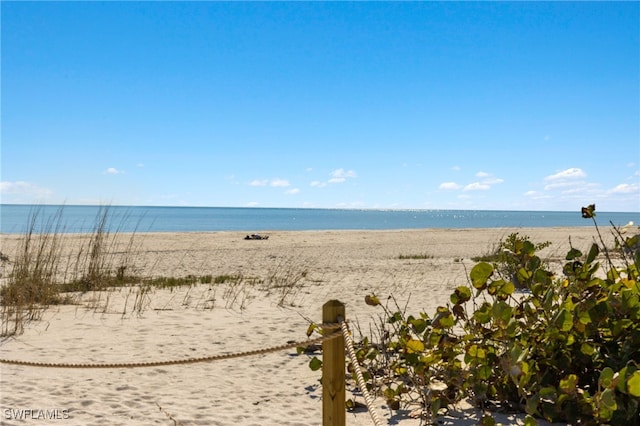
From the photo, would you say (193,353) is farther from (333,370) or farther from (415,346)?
(333,370)

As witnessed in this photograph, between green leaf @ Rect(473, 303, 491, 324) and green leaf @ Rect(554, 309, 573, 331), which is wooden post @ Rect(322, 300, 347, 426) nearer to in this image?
green leaf @ Rect(473, 303, 491, 324)

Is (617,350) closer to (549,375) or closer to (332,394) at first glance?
(549,375)

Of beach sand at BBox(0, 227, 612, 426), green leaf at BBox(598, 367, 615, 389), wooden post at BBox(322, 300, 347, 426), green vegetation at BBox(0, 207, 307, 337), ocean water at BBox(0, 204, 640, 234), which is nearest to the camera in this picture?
green leaf at BBox(598, 367, 615, 389)

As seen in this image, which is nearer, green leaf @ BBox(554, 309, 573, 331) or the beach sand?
green leaf @ BBox(554, 309, 573, 331)

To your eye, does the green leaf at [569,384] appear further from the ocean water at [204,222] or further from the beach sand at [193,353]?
the ocean water at [204,222]

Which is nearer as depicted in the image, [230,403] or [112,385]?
[230,403]

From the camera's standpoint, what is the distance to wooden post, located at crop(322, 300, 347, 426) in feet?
8.31

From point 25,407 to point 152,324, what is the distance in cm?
268

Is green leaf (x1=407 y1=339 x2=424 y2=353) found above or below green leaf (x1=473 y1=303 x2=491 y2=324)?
below

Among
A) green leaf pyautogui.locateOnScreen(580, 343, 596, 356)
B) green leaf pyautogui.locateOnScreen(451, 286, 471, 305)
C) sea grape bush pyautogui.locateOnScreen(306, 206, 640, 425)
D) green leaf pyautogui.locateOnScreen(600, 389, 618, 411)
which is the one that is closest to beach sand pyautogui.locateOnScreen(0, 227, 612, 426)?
sea grape bush pyautogui.locateOnScreen(306, 206, 640, 425)

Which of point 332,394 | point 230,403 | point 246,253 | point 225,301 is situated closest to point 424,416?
point 332,394

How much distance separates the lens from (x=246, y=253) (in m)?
16.8

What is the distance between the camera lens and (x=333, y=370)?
2543 millimetres

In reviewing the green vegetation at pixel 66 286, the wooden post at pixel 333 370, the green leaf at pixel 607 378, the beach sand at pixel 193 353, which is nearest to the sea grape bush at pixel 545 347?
the green leaf at pixel 607 378
